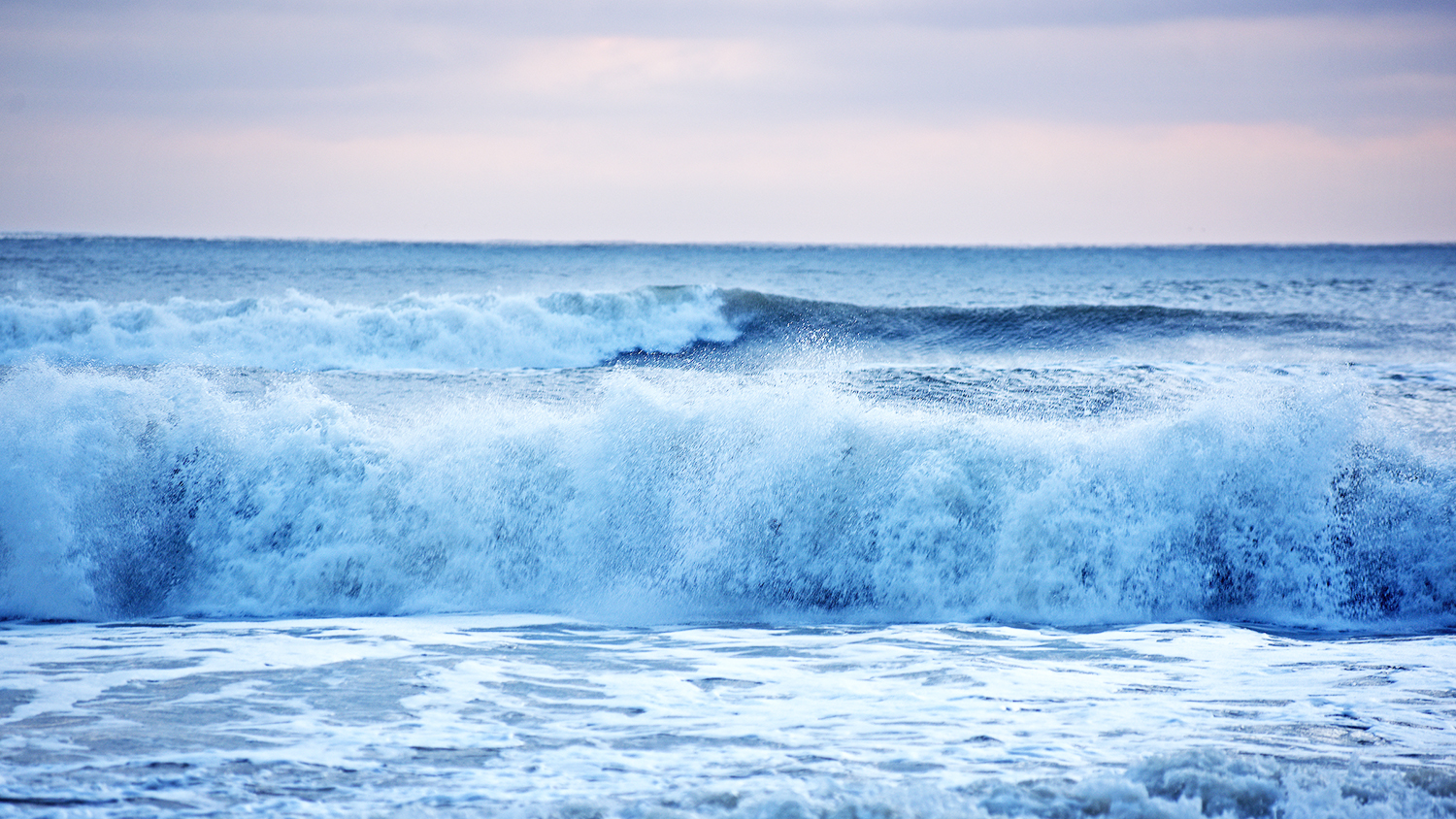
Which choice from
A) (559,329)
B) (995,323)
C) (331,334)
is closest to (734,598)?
(559,329)

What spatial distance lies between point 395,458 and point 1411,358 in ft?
46.3

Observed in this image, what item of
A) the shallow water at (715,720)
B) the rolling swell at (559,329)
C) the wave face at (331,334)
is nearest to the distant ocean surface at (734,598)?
the shallow water at (715,720)

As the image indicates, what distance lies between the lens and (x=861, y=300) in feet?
93.9

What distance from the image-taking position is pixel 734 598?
7207 mm

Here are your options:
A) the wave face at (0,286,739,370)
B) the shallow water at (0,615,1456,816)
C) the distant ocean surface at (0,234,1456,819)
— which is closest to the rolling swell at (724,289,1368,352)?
the wave face at (0,286,739,370)

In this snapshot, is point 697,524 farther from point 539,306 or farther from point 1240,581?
point 539,306

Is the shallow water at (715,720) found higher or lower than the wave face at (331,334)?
lower

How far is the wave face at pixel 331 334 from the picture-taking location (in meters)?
16.5

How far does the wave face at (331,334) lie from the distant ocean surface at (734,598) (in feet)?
11.5

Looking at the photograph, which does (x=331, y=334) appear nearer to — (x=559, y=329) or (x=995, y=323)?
(x=559, y=329)

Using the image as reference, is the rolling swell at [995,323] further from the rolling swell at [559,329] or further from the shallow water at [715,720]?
the shallow water at [715,720]

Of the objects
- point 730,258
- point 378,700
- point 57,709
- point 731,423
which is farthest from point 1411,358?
point 730,258

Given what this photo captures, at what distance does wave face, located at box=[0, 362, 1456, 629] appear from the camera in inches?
281

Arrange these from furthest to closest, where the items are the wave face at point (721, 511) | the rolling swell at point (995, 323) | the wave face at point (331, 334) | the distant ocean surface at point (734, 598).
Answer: the rolling swell at point (995, 323) < the wave face at point (331, 334) < the wave face at point (721, 511) < the distant ocean surface at point (734, 598)
